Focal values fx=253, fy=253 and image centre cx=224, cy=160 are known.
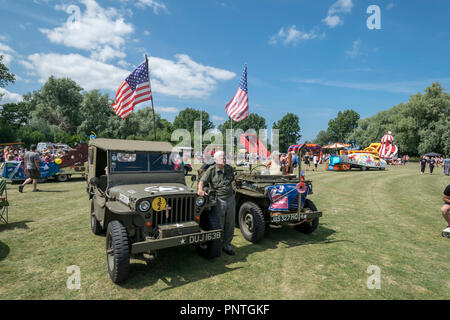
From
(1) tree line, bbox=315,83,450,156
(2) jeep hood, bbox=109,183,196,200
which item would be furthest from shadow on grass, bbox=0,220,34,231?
(1) tree line, bbox=315,83,450,156

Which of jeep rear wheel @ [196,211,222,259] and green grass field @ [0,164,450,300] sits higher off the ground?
jeep rear wheel @ [196,211,222,259]

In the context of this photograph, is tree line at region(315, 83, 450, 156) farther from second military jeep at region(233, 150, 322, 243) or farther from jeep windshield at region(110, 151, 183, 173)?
jeep windshield at region(110, 151, 183, 173)

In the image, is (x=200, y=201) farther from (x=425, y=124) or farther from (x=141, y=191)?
(x=425, y=124)

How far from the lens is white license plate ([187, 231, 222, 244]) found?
4.01 meters

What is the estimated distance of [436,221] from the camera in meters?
7.57

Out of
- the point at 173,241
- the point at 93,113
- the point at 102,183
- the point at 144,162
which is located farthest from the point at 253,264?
the point at 93,113

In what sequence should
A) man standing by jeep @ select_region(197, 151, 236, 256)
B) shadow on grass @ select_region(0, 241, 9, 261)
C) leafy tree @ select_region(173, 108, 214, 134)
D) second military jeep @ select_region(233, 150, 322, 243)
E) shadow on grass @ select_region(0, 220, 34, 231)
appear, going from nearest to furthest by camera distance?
1. shadow on grass @ select_region(0, 241, 9, 261)
2. man standing by jeep @ select_region(197, 151, 236, 256)
3. second military jeep @ select_region(233, 150, 322, 243)
4. shadow on grass @ select_region(0, 220, 34, 231)
5. leafy tree @ select_region(173, 108, 214, 134)

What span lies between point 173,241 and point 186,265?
2.90 ft

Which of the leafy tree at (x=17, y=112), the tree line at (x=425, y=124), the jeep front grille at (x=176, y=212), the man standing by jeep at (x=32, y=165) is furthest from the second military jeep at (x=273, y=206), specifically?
the leafy tree at (x=17, y=112)

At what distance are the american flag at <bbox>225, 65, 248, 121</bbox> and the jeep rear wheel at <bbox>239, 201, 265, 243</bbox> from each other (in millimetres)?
6684

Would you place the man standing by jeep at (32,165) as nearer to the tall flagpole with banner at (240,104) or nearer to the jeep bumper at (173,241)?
the tall flagpole with banner at (240,104)

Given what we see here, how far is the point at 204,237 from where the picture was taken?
414 centimetres

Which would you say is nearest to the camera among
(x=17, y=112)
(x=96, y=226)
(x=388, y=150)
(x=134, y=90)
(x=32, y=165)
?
(x=96, y=226)
